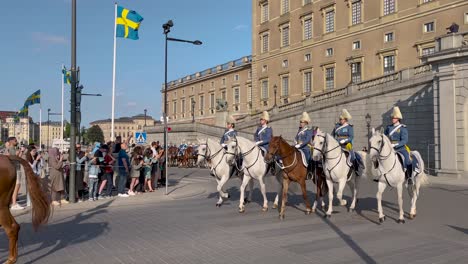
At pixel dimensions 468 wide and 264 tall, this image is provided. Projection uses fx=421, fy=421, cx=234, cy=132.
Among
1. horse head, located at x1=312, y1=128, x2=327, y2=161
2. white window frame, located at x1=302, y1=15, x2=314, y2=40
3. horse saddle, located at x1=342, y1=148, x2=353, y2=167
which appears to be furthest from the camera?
white window frame, located at x1=302, y1=15, x2=314, y2=40

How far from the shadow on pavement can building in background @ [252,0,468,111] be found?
31.6 meters

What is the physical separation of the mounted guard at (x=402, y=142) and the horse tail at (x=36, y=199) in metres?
8.47

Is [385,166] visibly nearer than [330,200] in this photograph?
Yes

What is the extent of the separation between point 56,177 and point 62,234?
16.2 ft

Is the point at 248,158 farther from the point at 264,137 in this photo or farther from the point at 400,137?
the point at 400,137

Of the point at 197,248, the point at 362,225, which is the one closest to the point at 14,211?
the point at 197,248

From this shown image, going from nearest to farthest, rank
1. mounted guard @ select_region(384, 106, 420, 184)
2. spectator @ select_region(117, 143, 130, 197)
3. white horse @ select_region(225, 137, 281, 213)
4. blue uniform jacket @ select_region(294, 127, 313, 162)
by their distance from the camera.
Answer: mounted guard @ select_region(384, 106, 420, 184) → blue uniform jacket @ select_region(294, 127, 313, 162) → white horse @ select_region(225, 137, 281, 213) → spectator @ select_region(117, 143, 130, 197)

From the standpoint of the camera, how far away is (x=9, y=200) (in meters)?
6.98

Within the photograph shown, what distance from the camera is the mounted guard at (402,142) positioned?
36.3 ft

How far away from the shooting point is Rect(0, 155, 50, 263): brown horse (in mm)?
6812

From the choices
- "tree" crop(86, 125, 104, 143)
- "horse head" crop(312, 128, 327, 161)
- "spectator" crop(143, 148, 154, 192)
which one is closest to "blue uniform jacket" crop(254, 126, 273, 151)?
"horse head" crop(312, 128, 327, 161)

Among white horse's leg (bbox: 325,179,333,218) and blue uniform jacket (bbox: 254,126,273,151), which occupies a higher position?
blue uniform jacket (bbox: 254,126,273,151)

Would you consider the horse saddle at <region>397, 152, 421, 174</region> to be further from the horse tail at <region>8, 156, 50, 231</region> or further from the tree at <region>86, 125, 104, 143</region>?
the tree at <region>86, 125, 104, 143</region>

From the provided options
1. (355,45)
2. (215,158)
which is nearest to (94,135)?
(355,45)
